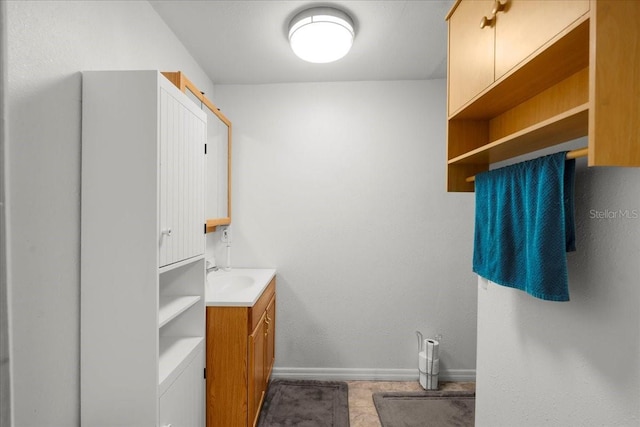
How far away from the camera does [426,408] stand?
7.20 ft

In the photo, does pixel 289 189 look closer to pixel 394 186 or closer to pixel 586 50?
pixel 394 186

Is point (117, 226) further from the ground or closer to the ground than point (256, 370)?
further from the ground

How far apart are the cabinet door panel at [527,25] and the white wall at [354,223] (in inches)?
60.6

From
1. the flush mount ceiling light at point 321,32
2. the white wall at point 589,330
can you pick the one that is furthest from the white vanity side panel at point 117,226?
the white wall at point 589,330

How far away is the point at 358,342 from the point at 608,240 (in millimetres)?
2055

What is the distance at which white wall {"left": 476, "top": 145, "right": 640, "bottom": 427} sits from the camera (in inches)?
32.1

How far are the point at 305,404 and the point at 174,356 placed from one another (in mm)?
1220

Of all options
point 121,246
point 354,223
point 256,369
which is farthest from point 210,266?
point 121,246

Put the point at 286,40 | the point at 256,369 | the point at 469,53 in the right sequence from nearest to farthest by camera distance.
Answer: the point at 469,53 < the point at 256,369 < the point at 286,40

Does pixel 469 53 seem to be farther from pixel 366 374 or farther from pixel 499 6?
pixel 366 374

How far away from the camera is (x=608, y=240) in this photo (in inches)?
34.9

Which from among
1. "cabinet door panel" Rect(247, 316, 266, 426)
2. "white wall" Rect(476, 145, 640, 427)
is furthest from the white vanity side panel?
"white wall" Rect(476, 145, 640, 427)

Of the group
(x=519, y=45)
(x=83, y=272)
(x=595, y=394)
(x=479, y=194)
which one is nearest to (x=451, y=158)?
(x=479, y=194)

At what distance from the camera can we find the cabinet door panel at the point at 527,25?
0.78 metres
